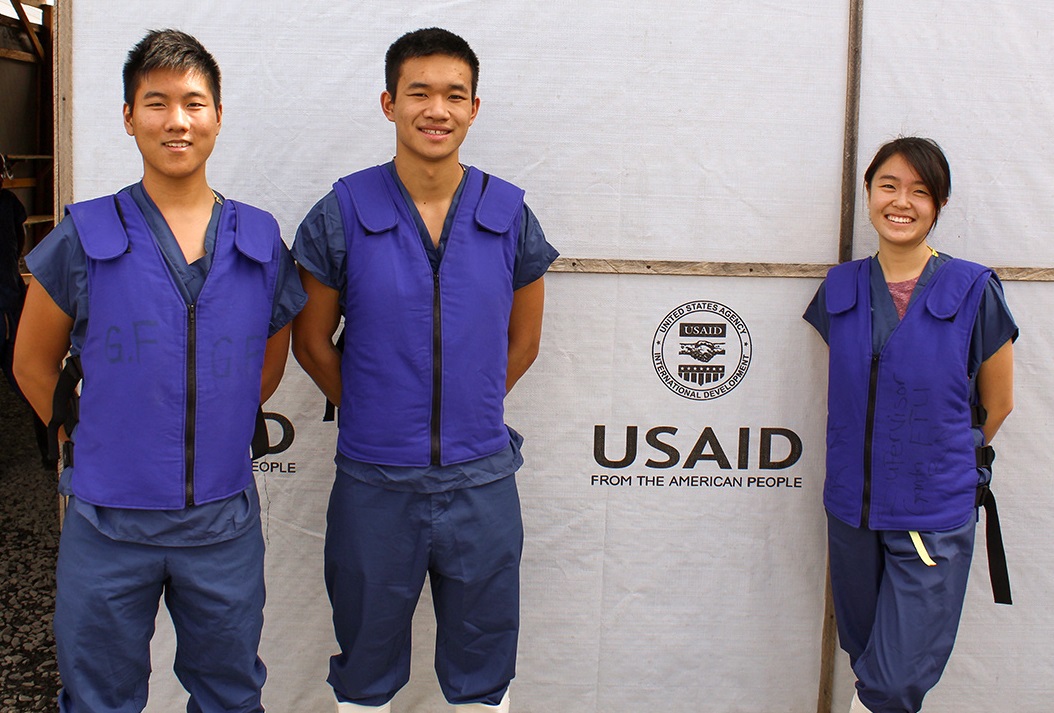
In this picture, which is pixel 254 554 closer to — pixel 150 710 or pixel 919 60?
pixel 150 710

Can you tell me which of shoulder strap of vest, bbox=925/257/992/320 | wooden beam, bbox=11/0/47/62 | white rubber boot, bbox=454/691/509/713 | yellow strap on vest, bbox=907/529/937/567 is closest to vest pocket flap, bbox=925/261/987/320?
shoulder strap of vest, bbox=925/257/992/320

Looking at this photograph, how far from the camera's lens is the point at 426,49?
1941 mm

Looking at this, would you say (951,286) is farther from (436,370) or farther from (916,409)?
(436,370)

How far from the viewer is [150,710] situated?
8.33 feet

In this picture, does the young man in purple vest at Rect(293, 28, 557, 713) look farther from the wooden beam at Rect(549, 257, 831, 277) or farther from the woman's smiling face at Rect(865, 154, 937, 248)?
the woman's smiling face at Rect(865, 154, 937, 248)

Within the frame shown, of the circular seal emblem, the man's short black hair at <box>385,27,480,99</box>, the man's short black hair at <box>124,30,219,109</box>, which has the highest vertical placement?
the man's short black hair at <box>385,27,480,99</box>

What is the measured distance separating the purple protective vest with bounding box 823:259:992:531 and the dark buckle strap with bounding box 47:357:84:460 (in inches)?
65.4

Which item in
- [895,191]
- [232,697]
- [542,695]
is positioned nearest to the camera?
[232,697]

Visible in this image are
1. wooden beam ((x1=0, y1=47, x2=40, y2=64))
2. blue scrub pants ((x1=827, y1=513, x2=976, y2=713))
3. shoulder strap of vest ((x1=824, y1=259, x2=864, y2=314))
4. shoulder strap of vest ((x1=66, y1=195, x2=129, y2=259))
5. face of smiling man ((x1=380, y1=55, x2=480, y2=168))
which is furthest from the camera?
wooden beam ((x1=0, y1=47, x2=40, y2=64))

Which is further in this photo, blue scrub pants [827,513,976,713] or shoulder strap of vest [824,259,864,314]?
shoulder strap of vest [824,259,864,314]

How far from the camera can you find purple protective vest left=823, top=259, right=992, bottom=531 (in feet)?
6.98

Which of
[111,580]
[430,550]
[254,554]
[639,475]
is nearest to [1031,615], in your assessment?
[639,475]

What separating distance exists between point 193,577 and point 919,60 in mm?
2133

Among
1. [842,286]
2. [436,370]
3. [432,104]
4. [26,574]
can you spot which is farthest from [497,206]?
[26,574]
